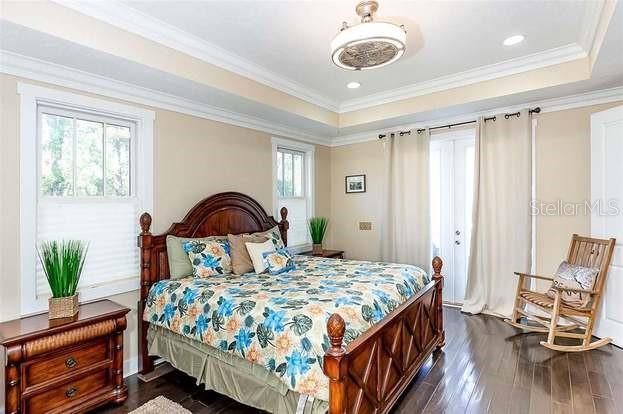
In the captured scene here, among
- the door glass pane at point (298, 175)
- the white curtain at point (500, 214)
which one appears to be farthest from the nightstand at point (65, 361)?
the white curtain at point (500, 214)

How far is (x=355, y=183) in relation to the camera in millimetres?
5227

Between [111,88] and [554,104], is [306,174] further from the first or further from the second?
[554,104]

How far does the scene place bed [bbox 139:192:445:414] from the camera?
176 centimetres

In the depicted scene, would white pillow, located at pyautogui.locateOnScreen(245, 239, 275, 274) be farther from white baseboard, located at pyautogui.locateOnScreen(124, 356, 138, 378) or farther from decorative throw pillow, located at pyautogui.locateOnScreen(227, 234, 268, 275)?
white baseboard, located at pyautogui.locateOnScreen(124, 356, 138, 378)

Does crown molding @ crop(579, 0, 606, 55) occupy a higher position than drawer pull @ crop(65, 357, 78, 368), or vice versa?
crown molding @ crop(579, 0, 606, 55)

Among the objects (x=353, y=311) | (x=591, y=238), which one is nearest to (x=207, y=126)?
(x=353, y=311)

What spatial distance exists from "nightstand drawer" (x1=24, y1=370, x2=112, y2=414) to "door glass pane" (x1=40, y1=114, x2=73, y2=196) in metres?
1.39

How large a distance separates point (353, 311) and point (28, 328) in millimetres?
2052

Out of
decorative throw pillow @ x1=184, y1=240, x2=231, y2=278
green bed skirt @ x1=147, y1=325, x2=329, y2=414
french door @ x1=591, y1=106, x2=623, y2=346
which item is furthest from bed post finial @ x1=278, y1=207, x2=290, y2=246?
french door @ x1=591, y1=106, x2=623, y2=346

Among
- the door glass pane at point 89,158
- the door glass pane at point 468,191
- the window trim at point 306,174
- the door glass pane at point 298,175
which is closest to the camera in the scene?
the door glass pane at point 89,158

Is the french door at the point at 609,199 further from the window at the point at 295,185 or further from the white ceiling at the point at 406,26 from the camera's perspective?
the window at the point at 295,185

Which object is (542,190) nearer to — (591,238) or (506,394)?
(591,238)

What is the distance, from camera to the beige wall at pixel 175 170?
2.26 meters

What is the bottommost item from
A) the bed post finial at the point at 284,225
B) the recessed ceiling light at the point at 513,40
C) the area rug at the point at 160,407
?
the area rug at the point at 160,407
